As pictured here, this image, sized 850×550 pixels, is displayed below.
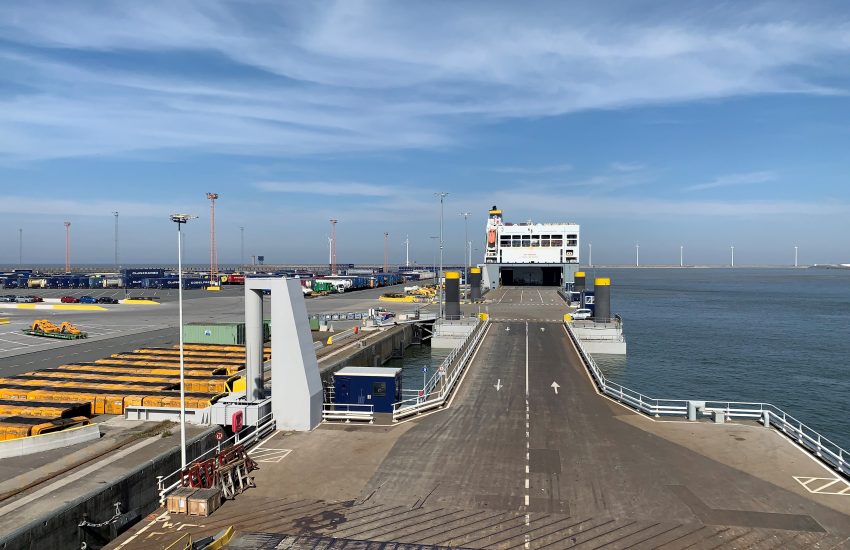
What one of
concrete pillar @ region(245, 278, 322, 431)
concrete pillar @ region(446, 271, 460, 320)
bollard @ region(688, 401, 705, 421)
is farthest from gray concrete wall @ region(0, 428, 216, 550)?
concrete pillar @ region(446, 271, 460, 320)

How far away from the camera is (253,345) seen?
1008 inches

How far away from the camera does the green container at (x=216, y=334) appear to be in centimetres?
5369

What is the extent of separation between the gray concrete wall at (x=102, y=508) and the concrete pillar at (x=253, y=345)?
11.1 feet

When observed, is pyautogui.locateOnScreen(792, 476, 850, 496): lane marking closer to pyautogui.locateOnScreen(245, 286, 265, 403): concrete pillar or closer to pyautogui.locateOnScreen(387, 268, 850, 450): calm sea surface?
pyautogui.locateOnScreen(387, 268, 850, 450): calm sea surface

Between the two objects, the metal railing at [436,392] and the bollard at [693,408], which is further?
the metal railing at [436,392]

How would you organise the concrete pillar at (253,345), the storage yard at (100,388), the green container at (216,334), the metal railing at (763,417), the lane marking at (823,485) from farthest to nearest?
the green container at (216,334) < the concrete pillar at (253,345) < the metal railing at (763,417) < the storage yard at (100,388) < the lane marking at (823,485)

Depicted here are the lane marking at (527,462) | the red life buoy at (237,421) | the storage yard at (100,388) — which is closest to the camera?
the lane marking at (527,462)

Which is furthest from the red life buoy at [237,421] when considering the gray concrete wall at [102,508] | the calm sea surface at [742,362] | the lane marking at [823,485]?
the calm sea surface at [742,362]

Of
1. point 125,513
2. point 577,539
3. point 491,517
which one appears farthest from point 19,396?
point 577,539

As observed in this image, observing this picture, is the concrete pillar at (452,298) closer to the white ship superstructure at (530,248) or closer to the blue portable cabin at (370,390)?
the blue portable cabin at (370,390)

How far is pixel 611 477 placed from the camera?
19.1 m

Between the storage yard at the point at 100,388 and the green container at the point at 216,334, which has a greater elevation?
the green container at the point at 216,334

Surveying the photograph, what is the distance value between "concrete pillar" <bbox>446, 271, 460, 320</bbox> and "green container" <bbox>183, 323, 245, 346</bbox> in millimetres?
21864

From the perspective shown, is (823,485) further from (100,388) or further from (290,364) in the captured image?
(100,388)
